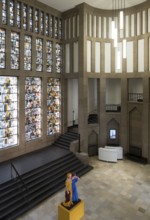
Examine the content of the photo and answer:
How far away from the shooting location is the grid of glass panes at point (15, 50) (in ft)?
34.2

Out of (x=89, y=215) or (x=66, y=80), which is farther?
(x=66, y=80)

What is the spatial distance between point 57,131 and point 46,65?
4.20 metres

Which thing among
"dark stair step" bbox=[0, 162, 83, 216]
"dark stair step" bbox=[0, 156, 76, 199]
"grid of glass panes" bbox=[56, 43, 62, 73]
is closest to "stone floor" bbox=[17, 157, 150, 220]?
"dark stair step" bbox=[0, 162, 83, 216]

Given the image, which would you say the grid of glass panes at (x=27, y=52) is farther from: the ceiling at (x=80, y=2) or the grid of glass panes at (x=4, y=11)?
the ceiling at (x=80, y=2)

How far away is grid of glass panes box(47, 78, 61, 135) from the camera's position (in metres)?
12.6

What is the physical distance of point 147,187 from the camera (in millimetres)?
8938

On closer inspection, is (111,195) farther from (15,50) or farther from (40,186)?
(15,50)

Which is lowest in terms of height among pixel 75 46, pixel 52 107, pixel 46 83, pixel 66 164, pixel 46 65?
pixel 66 164

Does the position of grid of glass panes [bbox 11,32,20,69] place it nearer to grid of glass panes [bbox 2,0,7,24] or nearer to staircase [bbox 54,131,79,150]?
grid of glass panes [bbox 2,0,7,24]

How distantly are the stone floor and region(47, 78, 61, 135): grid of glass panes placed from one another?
3.50m

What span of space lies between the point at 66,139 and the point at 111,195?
507 cm

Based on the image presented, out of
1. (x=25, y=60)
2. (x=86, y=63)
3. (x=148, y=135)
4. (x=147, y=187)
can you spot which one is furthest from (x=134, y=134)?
(x=25, y=60)

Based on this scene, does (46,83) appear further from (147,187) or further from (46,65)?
(147,187)

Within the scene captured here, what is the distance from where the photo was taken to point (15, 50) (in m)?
10.5
